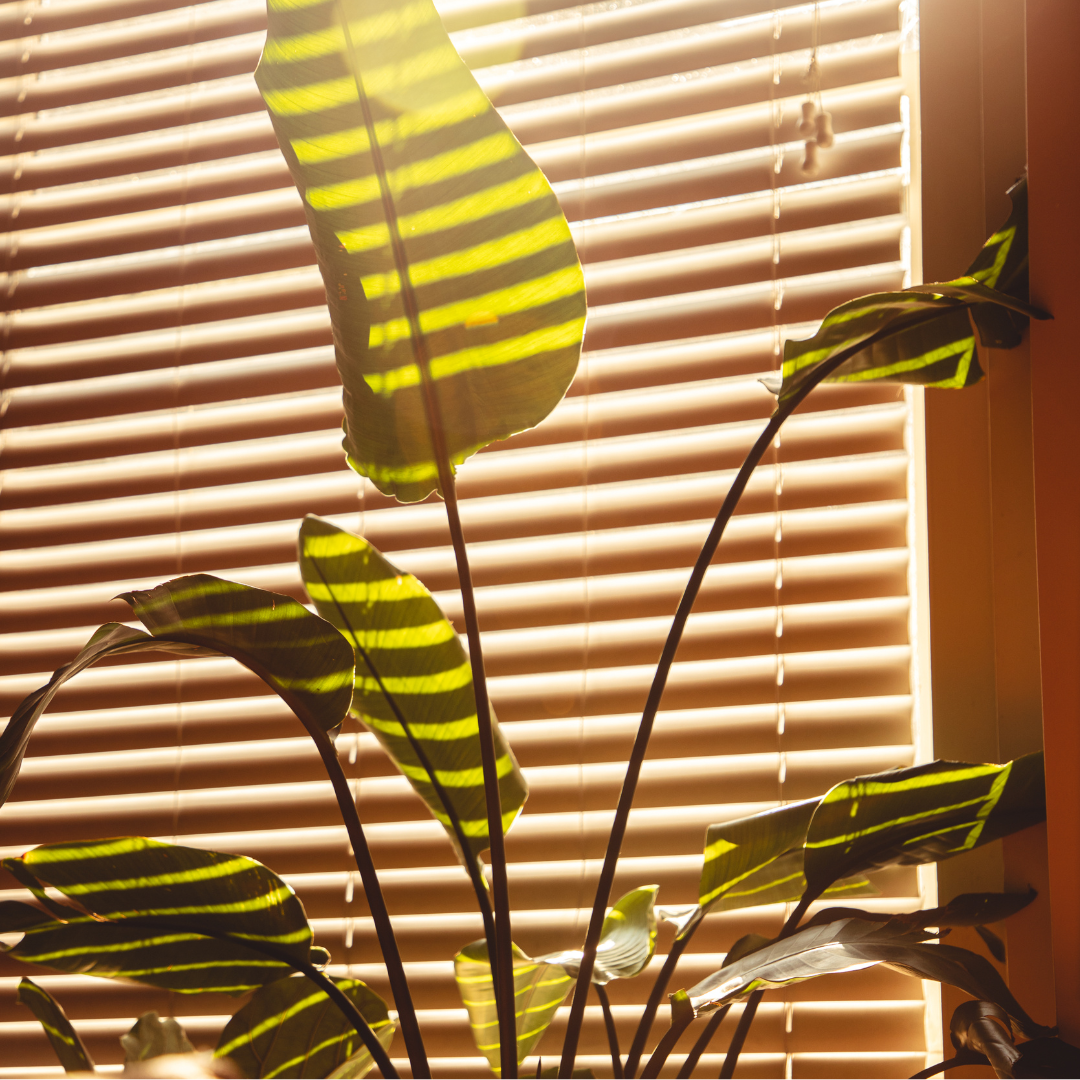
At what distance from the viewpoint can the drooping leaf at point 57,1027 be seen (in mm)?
775

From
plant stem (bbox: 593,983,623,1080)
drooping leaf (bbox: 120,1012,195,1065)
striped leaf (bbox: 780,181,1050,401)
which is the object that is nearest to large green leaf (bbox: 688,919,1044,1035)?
plant stem (bbox: 593,983,623,1080)

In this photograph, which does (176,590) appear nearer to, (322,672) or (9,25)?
(322,672)

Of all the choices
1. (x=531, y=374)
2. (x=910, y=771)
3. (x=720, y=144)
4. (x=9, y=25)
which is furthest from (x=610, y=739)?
(x=9, y=25)

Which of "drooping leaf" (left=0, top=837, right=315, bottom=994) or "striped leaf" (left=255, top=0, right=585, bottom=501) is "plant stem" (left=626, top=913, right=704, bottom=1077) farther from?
"striped leaf" (left=255, top=0, right=585, bottom=501)

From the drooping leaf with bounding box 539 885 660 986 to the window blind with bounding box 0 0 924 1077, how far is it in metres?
0.13

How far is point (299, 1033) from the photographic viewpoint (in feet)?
2.52

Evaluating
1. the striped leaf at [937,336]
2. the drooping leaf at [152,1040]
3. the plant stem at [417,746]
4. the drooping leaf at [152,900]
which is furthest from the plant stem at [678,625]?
the drooping leaf at [152,1040]

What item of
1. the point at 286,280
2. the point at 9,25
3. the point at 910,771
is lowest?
the point at 910,771

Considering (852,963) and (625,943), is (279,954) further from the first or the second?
(852,963)

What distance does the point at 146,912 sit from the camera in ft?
2.40

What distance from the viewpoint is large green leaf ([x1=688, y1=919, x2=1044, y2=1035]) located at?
528 mm

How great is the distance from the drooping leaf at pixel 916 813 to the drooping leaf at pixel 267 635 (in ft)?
1.28

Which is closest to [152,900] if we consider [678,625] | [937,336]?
[678,625]

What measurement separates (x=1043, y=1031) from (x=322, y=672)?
57 centimetres
